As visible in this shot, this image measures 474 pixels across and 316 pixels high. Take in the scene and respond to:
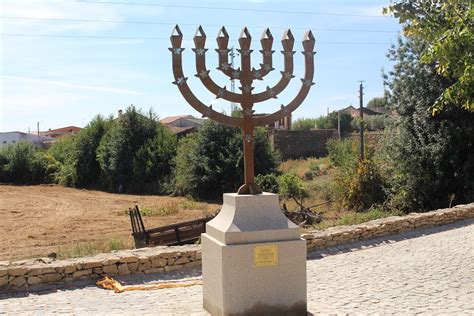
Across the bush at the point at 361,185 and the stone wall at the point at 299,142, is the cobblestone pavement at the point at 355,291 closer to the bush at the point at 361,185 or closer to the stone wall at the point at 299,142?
the bush at the point at 361,185

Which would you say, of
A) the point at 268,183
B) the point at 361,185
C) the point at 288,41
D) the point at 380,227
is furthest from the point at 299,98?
the point at 268,183

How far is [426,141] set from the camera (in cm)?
1675

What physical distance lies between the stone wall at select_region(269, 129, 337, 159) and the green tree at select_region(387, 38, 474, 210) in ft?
68.3

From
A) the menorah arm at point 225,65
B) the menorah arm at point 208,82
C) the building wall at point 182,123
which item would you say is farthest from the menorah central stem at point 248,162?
the building wall at point 182,123

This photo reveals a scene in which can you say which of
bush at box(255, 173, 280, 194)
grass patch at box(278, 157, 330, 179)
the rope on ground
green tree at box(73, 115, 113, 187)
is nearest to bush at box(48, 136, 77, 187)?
green tree at box(73, 115, 113, 187)

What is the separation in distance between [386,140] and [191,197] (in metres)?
14.2

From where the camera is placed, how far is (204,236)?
6.56 m

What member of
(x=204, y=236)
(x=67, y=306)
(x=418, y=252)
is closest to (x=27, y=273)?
(x=67, y=306)

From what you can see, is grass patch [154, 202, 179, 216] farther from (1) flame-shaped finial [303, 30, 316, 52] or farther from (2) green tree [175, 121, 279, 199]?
(1) flame-shaped finial [303, 30, 316, 52]

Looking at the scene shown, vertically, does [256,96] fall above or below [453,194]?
above

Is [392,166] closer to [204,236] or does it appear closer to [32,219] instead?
[204,236]

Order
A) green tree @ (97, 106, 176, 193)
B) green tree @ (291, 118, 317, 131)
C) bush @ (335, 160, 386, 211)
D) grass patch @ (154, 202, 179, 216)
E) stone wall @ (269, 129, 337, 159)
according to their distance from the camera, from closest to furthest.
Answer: bush @ (335, 160, 386, 211)
grass patch @ (154, 202, 179, 216)
green tree @ (97, 106, 176, 193)
stone wall @ (269, 129, 337, 159)
green tree @ (291, 118, 317, 131)

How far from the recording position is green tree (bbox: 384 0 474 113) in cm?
680

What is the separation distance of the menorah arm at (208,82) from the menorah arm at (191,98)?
0.64 ft
